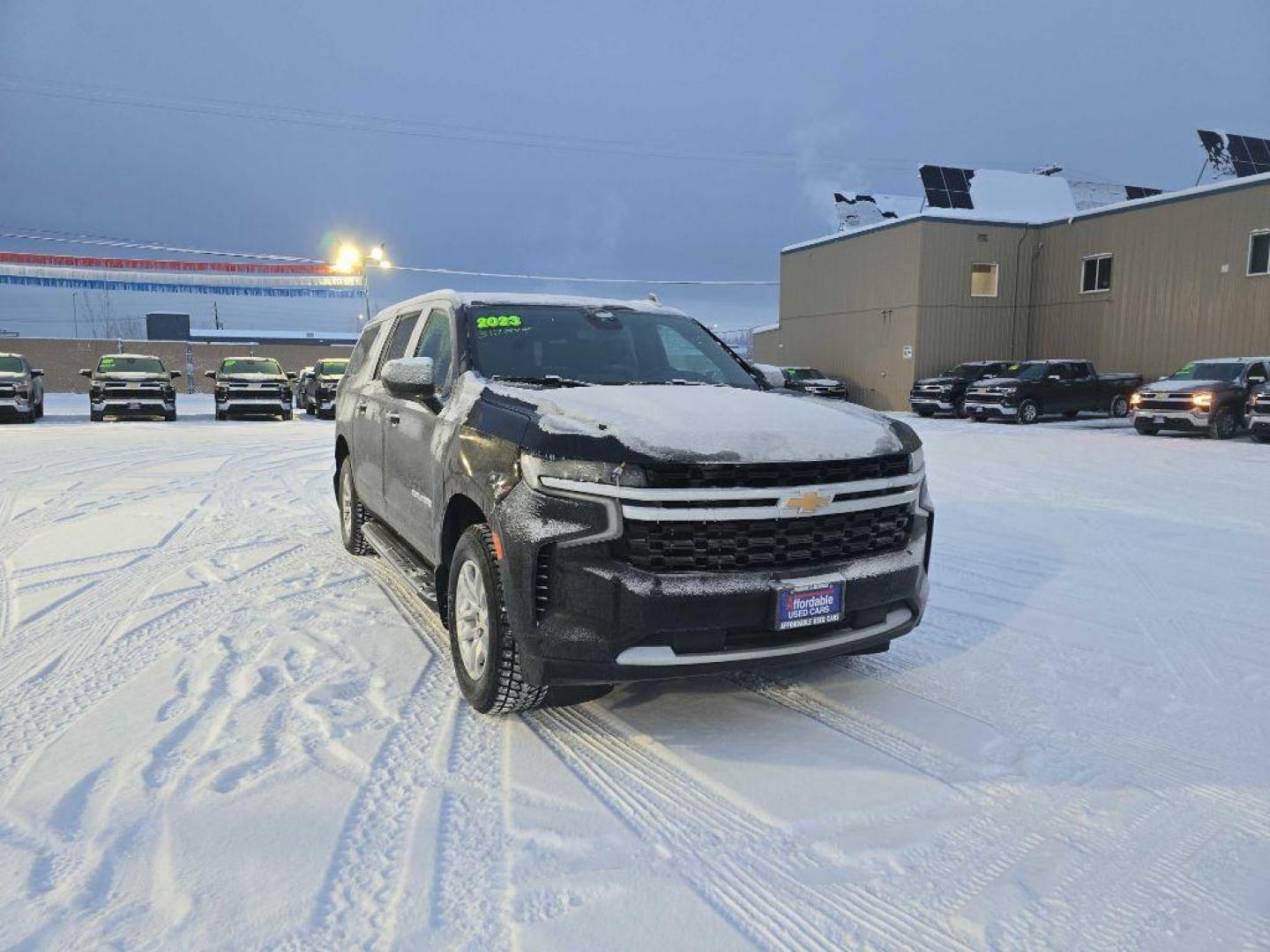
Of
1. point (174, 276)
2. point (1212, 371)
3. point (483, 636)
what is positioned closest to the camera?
point (483, 636)

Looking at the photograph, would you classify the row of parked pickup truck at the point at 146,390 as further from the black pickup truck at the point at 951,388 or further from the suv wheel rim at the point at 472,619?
the suv wheel rim at the point at 472,619

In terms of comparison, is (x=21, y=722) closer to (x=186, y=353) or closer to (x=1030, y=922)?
(x=1030, y=922)

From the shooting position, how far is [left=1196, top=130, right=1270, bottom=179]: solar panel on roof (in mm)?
31391

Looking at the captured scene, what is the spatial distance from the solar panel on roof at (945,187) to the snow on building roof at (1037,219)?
0.58 meters

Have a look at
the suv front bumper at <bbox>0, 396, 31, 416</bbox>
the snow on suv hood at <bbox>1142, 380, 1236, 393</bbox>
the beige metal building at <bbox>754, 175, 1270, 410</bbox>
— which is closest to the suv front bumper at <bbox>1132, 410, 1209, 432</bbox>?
the snow on suv hood at <bbox>1142, 380, 1236, 393</bbox>

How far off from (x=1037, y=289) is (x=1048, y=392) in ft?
29.1

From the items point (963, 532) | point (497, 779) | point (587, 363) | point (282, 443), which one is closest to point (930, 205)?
point (282, 443)

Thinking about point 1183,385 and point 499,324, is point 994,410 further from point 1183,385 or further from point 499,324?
point 499,324

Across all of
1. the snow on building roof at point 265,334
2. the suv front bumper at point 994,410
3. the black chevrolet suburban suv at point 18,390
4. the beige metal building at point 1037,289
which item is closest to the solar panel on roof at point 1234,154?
the beige metal building at point 1037,289

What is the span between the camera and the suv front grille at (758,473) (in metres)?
3.11

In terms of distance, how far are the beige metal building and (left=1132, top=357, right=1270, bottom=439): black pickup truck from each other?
6281mm

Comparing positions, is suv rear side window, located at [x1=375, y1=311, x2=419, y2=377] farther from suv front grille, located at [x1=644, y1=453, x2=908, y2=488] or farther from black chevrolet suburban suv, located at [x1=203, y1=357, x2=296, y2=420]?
black chevrolet suburban suv, located at [x1=203, y1=357, x2=296, y2=420]

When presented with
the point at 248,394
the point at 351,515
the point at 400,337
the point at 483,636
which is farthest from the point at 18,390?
the point at 483,636

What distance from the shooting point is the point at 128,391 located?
2092 cm
